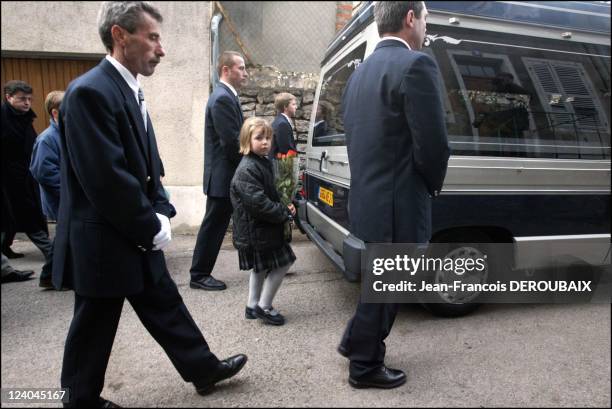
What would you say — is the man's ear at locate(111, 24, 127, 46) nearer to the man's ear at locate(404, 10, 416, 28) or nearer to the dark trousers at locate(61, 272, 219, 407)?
the dark trousers at locate(61, 272, 219, 407)

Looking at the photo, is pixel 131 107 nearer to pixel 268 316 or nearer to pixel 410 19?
pixel 410 19

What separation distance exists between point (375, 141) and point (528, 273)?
216 cm

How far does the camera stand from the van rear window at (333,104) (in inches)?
134

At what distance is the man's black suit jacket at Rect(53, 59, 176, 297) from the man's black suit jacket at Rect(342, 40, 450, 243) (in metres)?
1.04

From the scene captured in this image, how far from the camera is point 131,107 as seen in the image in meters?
1.82

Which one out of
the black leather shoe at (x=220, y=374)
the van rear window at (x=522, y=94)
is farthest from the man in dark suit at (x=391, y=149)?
the van rear window at (x=522, y=94)

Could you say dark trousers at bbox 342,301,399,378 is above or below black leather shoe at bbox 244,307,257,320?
above

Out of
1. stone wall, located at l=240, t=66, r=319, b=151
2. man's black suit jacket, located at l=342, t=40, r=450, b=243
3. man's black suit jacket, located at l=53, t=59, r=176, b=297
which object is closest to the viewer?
man's black suit jacket, located at l=53, t=59, r=176, b=297

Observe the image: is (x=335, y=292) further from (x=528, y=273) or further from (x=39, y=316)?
(x=39, y=316)

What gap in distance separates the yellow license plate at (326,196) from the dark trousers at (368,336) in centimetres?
123

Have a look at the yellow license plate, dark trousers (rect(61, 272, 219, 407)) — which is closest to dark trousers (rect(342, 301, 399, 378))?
dark trousers (rect(61, 272, 219, 407))

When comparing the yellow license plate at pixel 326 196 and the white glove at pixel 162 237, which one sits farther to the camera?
the yellow license plate at pixel 326 196

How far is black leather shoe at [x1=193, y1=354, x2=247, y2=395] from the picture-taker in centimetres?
219

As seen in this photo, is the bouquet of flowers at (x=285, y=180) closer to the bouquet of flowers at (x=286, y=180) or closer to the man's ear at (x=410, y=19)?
the bouquet of flowers at (x=286, y=180)
